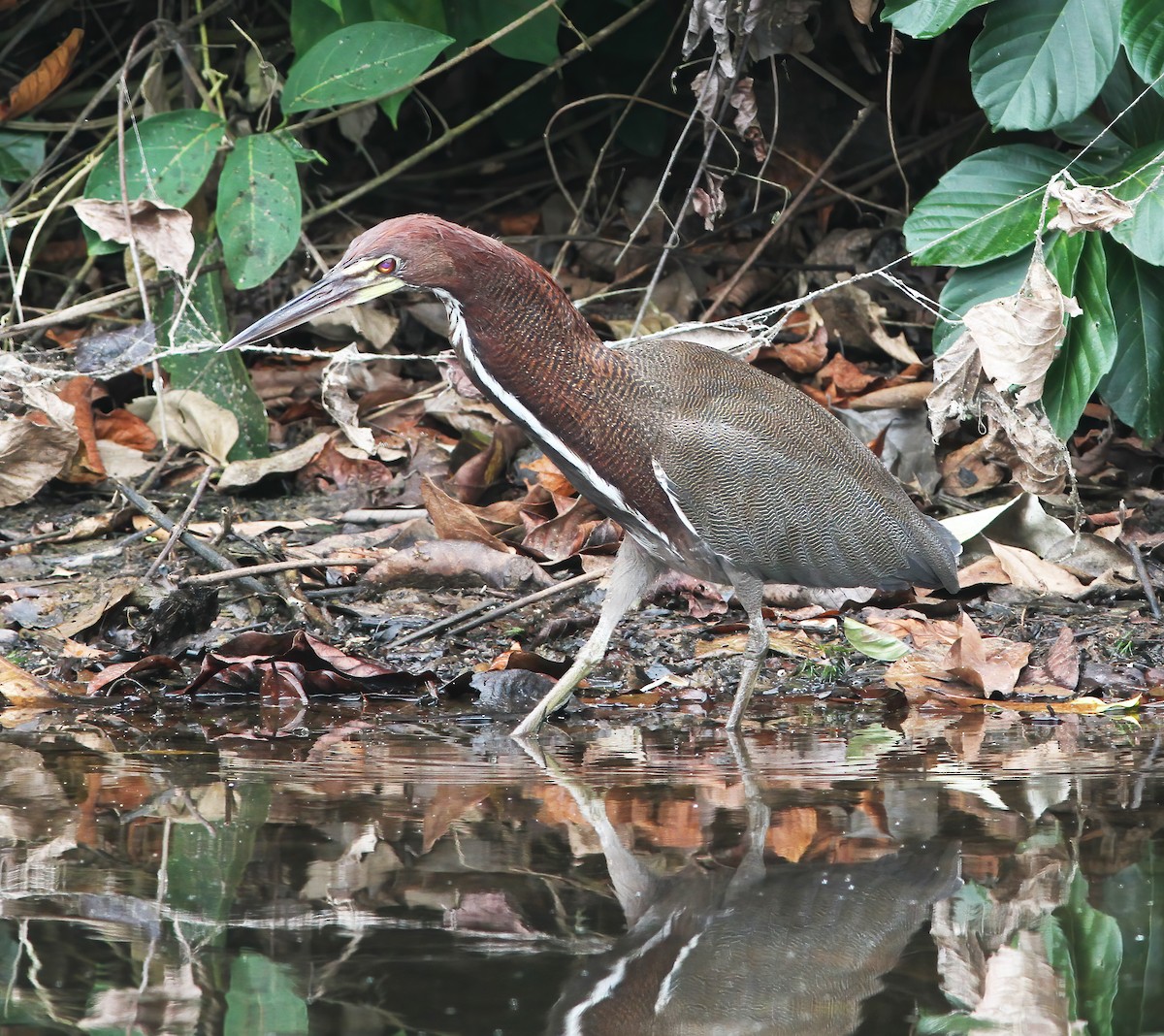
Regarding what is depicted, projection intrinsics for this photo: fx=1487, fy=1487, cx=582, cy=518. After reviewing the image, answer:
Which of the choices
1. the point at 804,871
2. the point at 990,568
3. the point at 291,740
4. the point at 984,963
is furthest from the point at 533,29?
the point at 984,963

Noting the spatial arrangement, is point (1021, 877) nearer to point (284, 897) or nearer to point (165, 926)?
point (284, 897)

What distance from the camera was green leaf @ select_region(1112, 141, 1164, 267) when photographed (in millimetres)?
4738

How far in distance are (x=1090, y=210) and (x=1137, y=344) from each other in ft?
3.32

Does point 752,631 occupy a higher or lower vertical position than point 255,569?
higher

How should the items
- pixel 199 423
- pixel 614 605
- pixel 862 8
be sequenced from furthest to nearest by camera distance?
1. pixel 199 423
2. pixel 862 8
3. pixel 614 605

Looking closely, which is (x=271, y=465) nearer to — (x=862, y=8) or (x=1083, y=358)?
(x=862, y=8)

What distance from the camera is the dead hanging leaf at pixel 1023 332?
436 cm

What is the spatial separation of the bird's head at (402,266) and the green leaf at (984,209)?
1.79 meters

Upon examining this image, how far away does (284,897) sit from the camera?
8.40ft

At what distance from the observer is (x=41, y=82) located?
21.1 ft

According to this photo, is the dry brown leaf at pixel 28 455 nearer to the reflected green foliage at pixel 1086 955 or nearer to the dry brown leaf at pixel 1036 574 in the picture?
the dry brown leaf at pixel 1036 574

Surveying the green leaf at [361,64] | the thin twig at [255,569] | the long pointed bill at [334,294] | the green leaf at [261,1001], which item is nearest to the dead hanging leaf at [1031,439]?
the long pointed bill at [334,294]

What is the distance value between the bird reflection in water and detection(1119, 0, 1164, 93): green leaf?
2899 mm

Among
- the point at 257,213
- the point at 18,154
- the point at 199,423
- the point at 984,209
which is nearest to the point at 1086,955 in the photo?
the point at 984,209
